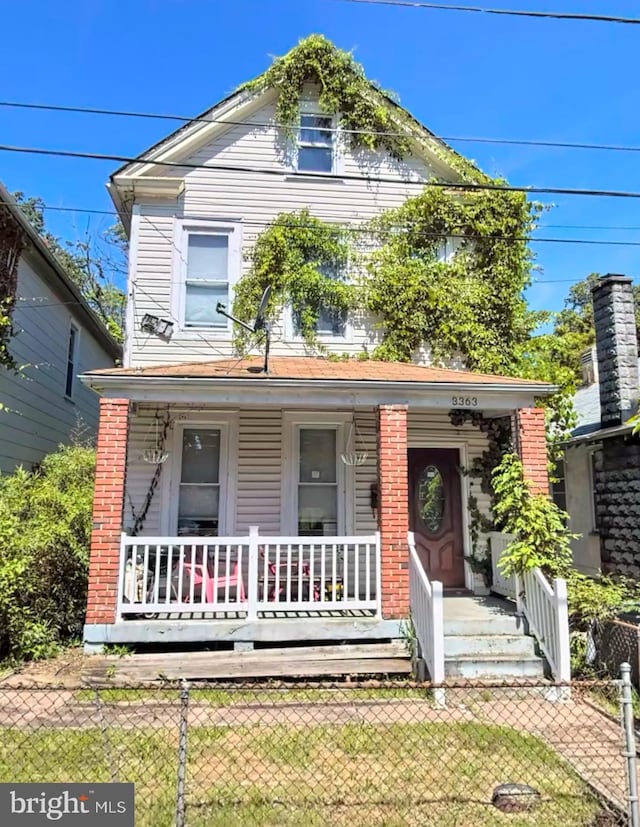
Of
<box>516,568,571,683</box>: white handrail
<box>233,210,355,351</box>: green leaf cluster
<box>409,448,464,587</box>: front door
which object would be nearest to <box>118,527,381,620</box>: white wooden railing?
<box>516,568,571,683</box>: white handrail

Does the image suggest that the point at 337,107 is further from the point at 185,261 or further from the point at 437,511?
the point at 437,511

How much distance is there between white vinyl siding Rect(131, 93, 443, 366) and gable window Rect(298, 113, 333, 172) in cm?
28

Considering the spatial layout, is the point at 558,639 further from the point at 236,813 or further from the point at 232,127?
the point at 232,127

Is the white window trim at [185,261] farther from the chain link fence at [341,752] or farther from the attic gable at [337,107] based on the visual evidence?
the chain link fence at [341,752]

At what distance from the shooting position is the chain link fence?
377 cm

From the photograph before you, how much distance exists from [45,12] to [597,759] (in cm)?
935

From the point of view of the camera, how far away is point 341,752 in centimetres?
475

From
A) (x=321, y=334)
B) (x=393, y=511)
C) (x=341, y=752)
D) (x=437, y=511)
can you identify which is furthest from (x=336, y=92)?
(x=341, y=752)

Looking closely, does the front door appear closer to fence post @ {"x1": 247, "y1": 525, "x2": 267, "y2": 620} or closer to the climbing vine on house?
fence post @ {"x1": 247, "y1": 525, "x2": 267, "y2": 620}

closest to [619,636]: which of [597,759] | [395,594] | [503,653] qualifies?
[503,653]

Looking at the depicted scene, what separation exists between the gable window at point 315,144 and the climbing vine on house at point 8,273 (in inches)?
206

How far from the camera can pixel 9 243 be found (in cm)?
1045

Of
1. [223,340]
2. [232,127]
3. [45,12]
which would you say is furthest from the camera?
[232,127]

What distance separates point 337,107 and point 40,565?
900cm
